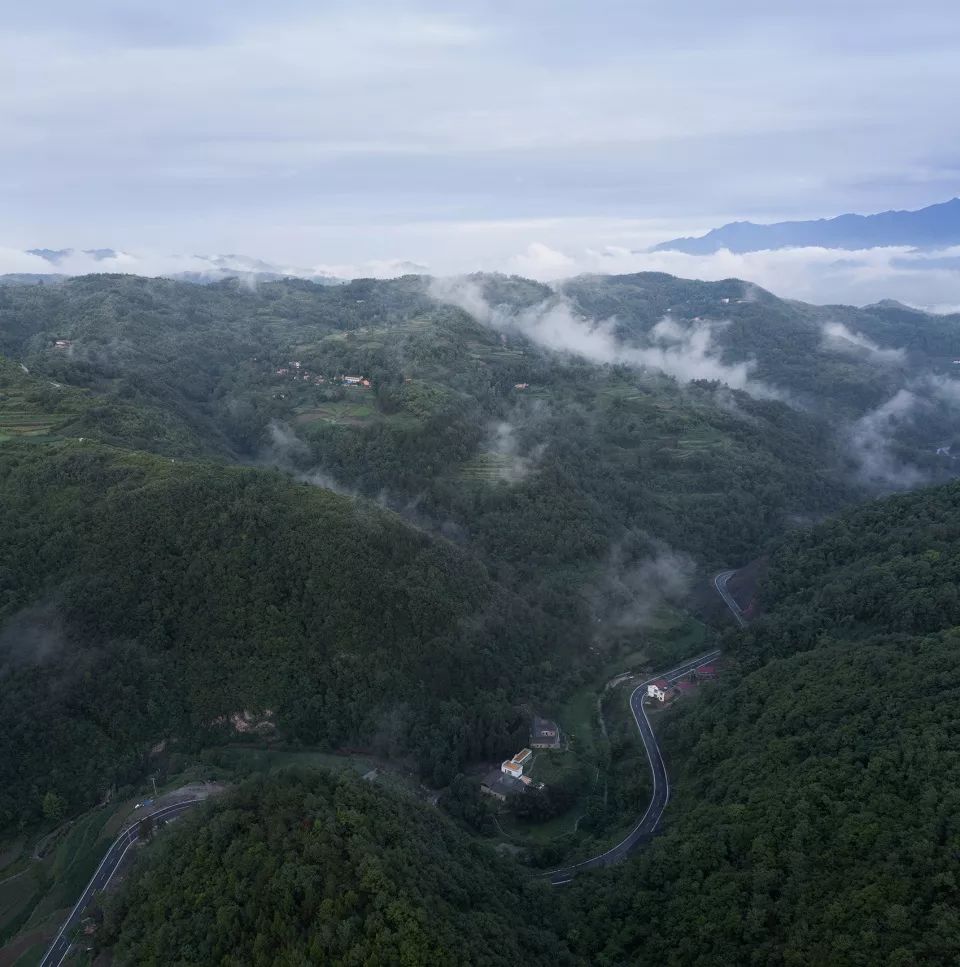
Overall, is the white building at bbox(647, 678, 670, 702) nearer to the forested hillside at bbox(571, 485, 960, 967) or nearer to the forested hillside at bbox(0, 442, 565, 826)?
A: the forested hillside at bbox(571, 485, 960, 967)

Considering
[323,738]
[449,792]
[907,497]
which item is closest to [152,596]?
[323,738]

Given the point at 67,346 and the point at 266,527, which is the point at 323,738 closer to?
the point at 266,527

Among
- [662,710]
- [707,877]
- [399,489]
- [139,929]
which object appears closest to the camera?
[139,929]

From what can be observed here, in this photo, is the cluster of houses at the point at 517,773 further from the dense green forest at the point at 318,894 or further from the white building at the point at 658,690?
the dense green forest at the point at 318,894

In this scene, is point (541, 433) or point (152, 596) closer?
point (152, 596)

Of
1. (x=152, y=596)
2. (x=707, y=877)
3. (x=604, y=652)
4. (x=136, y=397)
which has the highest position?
(x=136, y=397)

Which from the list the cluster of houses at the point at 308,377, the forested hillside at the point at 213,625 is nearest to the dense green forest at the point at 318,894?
the forested hillside at the point at 213,625

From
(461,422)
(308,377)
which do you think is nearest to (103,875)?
(461,422)
